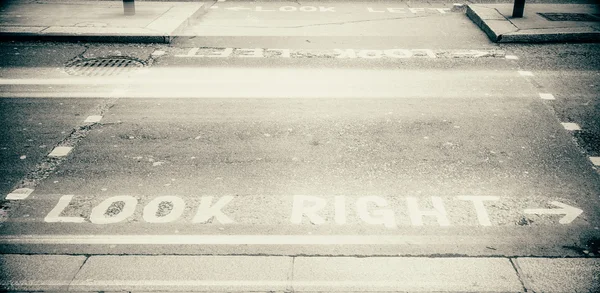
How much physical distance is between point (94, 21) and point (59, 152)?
5578mm

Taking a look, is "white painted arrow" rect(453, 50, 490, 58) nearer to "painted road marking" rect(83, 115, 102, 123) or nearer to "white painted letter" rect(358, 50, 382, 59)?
"white painted letter" rect(358, 50, 382, 59)

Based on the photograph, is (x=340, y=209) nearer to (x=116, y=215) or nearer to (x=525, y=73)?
(x=116, y=215)

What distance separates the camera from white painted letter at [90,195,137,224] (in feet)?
15.7

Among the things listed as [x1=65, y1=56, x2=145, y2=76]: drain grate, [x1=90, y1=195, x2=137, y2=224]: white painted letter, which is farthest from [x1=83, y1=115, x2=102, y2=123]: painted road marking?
[x1=90, y1=195, x2=137, y2=224]: white painted letter

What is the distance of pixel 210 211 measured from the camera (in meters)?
4.92

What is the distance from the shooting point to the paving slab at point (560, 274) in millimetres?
3957

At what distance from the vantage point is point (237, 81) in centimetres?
821

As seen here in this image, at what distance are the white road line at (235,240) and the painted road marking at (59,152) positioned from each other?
5.32 ft

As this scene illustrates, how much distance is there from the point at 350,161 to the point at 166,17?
7064mm

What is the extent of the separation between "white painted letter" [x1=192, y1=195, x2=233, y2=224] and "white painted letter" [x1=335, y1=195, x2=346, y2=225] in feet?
3.18

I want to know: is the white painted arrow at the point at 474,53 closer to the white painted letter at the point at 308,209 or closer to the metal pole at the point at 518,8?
the metal pole at the point at 518,8

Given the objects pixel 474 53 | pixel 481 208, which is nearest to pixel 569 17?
pixel 474 53

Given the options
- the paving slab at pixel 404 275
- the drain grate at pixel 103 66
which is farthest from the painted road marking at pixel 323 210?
the drain grate at pixel 103 66

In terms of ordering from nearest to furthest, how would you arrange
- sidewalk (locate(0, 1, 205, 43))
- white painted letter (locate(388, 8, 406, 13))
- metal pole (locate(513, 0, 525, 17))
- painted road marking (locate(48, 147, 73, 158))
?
painted road marking (locate(48, 147, 73, 158)), sidewalk (locate(0, 1, 205, 43)), metal pole (locate(513, 0, 525, 17)), white painted letter (locate(388, 8, 406, 13))
